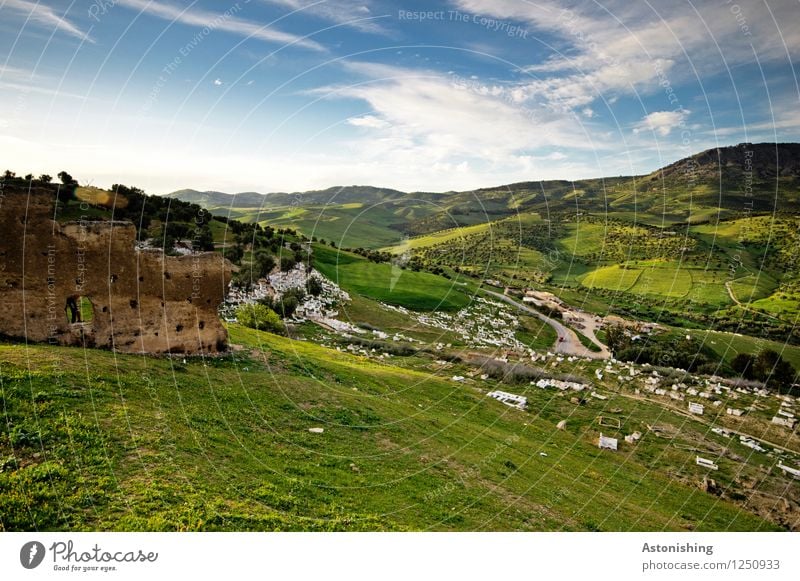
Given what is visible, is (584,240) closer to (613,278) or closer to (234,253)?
(613,278)

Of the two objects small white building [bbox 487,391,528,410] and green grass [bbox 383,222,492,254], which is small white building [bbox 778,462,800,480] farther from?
green grass [bbox 383,222,492,254]

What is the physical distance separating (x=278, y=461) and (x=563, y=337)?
5592 centimetres

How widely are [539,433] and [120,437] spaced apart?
1882 centimetres

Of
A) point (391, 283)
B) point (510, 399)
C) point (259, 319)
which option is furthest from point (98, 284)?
point (391, 283)

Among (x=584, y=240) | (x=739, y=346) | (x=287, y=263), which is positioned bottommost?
(x=739, y=346)

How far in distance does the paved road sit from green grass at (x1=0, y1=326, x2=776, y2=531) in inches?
1219

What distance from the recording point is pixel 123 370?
14.9 meters

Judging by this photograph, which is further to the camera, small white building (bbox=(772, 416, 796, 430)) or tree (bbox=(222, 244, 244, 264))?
tree (bbox=(222, 244, 244, 264))

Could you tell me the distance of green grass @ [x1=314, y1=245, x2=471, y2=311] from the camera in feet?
214

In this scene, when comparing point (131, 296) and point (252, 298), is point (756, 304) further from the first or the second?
point (131, 296)

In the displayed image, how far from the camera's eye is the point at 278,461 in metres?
12.6

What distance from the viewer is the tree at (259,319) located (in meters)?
33.9

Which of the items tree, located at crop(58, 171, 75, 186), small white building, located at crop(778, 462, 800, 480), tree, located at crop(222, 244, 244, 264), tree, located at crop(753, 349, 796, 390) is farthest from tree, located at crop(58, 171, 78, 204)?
tree, located at crop(753, 349, 796, 390)
